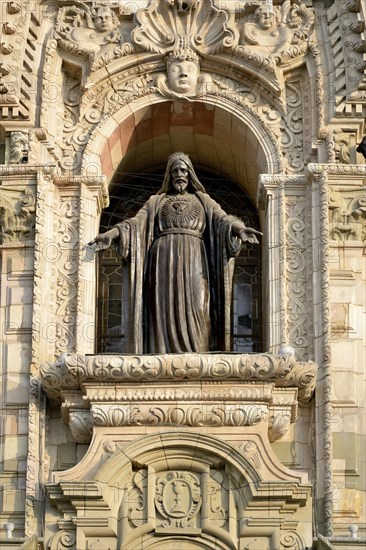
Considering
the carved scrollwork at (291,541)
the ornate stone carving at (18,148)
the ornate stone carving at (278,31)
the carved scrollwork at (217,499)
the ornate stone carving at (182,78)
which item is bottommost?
the carved scrollwork at (291,541)

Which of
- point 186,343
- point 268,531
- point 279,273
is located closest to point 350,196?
point 279,273

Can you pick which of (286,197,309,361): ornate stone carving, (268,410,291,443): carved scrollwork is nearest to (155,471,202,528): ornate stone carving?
(268,410,291,443): carved scrollwork

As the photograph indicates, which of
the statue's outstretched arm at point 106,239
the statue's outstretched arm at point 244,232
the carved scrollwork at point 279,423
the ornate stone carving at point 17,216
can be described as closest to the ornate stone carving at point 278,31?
the statue's outstretched arm at point 244,232

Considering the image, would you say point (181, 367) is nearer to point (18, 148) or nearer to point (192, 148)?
point (18, 148)

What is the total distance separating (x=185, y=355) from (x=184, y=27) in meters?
4.63

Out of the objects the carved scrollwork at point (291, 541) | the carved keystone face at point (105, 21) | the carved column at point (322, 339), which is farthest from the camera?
the carved keystone face at point (105, 21)

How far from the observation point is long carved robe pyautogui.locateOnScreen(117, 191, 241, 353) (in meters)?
22.9

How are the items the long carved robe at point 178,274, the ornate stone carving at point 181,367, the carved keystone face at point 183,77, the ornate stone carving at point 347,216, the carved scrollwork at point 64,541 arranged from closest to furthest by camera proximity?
the carved scrollwork at point 64,541 < the ornate stone carving at point 181,367 < the long carved robe at point 178,274 < the ornate stone carving at point 347,216 < the carved keystone face at point 183,77

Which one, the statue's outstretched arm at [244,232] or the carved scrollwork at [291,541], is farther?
the statue's outstretched arm at [244,232]

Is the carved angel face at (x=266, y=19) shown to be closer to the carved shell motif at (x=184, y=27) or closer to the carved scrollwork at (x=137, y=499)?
the carved shell motif at (x=184, y=27)

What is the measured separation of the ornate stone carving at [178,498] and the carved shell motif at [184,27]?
5454 mm

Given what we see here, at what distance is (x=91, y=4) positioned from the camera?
81.6 ft

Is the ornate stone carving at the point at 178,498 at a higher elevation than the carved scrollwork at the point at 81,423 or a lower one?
lower

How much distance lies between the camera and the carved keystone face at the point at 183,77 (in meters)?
24.5
